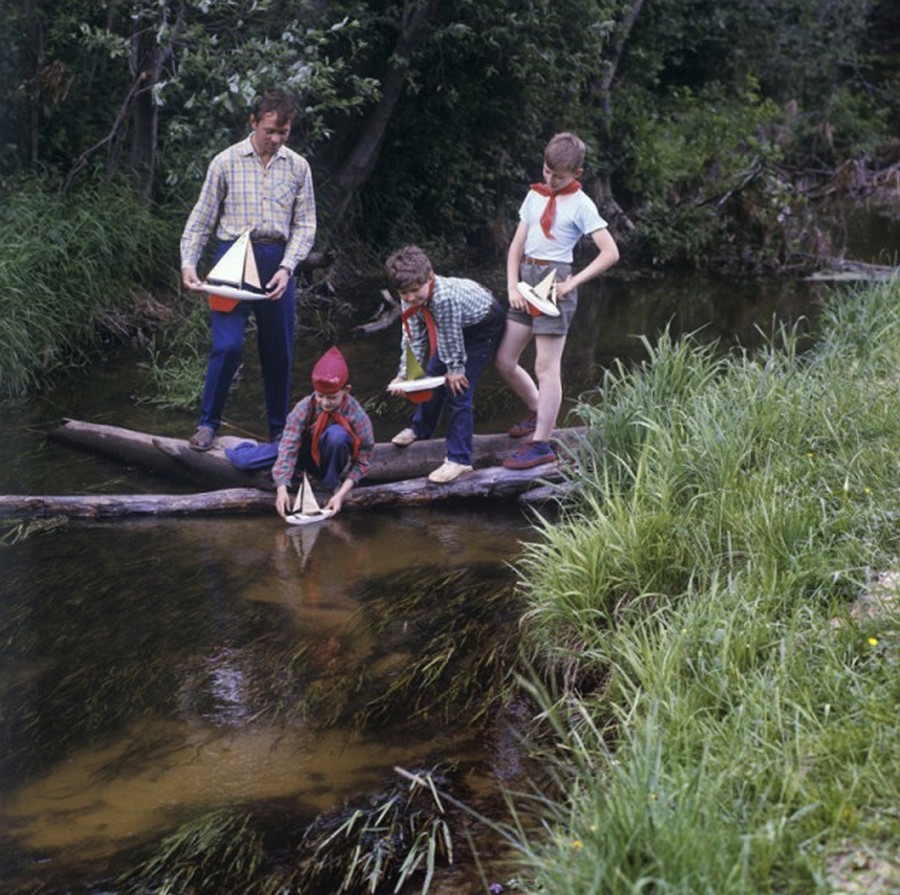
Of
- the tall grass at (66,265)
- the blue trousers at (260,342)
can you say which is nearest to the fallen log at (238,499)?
the blue trousers at (260,342)

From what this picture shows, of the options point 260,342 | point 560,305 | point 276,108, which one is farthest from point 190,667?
point 276,108

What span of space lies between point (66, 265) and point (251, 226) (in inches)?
122

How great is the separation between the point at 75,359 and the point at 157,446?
8.64 ft

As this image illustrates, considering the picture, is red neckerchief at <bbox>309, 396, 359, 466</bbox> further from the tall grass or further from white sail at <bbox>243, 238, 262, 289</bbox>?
the tall grass

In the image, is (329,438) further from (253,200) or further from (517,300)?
(253,200)

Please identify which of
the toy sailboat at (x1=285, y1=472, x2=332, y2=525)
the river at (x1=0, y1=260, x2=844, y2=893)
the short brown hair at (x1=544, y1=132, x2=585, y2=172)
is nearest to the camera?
the river at (x1=0, y1=260, x2=844, y2=893)

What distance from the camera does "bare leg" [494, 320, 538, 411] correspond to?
6582mm

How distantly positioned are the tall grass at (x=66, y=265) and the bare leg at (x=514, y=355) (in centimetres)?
→ 341

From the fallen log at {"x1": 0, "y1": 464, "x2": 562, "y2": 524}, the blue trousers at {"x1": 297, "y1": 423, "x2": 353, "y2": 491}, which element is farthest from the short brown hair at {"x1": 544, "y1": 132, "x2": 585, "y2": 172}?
the blue trousers at {"x1": 297, "y1": 423, "x2": 353, "y2": 491}

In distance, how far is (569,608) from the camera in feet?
15.7

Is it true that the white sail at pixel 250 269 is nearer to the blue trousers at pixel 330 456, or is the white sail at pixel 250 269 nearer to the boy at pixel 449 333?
the boy at pixel 449 333

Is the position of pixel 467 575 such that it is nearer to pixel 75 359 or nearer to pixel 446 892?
pixel 446 892

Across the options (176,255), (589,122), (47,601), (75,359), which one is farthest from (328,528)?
(589,122)

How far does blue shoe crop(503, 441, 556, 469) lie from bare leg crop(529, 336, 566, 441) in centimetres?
4
